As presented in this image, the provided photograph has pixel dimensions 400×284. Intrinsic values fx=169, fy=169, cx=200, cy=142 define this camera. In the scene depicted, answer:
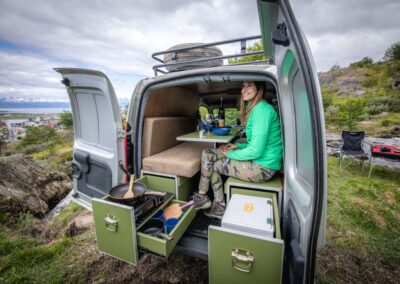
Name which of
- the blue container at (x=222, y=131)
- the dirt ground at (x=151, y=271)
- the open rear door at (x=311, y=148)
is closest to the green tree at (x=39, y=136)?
the dirt ground at (x=151, y=271)

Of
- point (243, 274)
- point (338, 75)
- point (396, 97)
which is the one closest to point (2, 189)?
point (243, 274)

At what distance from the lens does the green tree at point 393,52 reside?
87.9 feet

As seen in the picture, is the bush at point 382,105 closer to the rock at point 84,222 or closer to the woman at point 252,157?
the woman at point 252,157

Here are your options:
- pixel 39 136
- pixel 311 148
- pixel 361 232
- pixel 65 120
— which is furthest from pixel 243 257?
pixel 65 120

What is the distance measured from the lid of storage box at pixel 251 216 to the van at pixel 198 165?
0.9 inches

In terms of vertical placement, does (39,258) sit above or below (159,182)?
below

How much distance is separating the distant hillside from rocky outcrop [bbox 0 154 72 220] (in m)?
15.7

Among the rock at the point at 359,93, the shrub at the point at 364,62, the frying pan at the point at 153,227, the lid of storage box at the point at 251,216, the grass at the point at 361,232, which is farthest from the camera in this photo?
the shrub at the point at 364,62

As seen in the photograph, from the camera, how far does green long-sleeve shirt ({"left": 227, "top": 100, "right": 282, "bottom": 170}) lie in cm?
198

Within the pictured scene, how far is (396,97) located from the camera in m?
17.0

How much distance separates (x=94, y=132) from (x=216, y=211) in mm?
2032

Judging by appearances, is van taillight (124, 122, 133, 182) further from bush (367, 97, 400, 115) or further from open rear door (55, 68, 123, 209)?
bush (367, 97, 400, 115)

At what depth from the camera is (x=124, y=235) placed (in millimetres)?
1486

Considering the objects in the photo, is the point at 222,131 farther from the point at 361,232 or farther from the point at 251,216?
the point at 361,232
